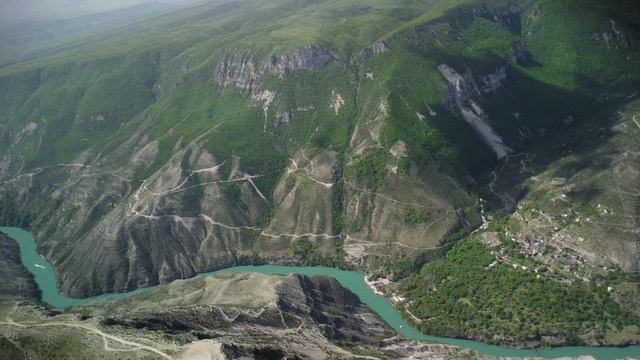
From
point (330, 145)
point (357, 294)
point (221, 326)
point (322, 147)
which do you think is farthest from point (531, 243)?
point (221, 326)

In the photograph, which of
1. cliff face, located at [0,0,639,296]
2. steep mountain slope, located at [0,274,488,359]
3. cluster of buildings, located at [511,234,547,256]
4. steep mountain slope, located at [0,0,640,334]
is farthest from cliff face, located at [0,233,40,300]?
cluster of buildings, located at [511,234,547,256]

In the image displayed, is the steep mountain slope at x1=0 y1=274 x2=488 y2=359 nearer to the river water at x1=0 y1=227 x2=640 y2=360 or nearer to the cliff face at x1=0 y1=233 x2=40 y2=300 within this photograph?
the river water at x1=0 y1=227 x2=640 y2=360

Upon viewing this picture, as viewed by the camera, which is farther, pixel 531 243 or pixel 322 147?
pixel 322 147

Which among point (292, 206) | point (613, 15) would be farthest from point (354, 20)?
point (292, 206)

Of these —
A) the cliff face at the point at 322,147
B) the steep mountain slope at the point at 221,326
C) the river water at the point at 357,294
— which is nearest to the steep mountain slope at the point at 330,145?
the cliff face at the point at 322,147

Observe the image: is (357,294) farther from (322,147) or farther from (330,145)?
(330,145)

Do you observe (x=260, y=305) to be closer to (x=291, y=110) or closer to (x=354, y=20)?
(x=291, y=110)
